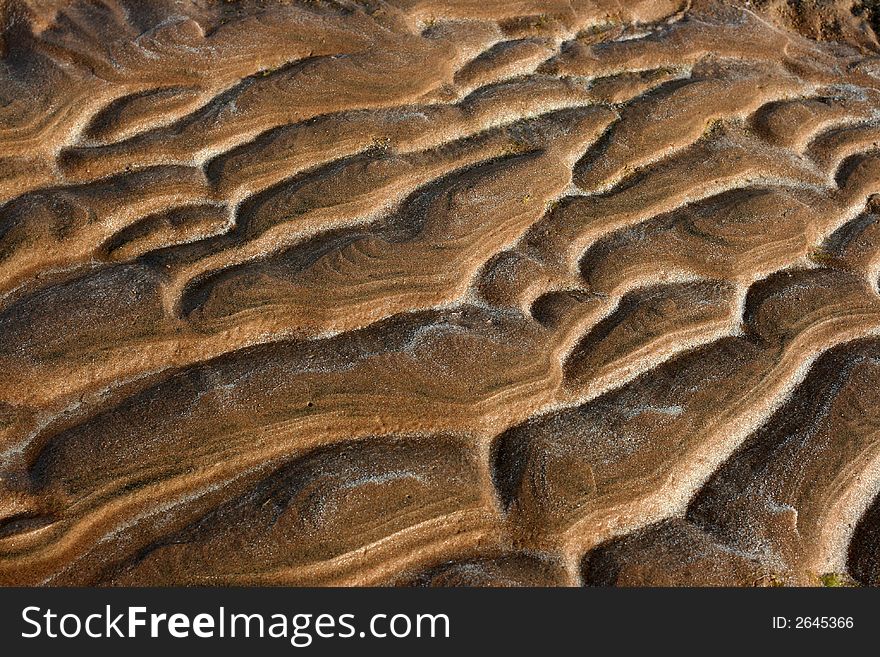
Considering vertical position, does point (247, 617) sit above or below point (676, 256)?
below

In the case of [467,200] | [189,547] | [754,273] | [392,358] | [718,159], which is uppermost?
[718,159]

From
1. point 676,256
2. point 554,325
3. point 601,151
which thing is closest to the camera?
point 554,325

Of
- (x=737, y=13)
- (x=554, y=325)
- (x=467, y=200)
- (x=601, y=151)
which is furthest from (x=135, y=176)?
(x=737, y=13)

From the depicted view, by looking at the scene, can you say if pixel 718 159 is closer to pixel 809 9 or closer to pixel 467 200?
pixel 467 200

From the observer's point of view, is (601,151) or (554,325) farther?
(601,151)

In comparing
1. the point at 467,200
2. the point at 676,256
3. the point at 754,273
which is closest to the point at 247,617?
the point at 467,200

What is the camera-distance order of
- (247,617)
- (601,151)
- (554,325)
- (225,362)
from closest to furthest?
(247,617)
(225,362)
(554,325)
(601,151)
